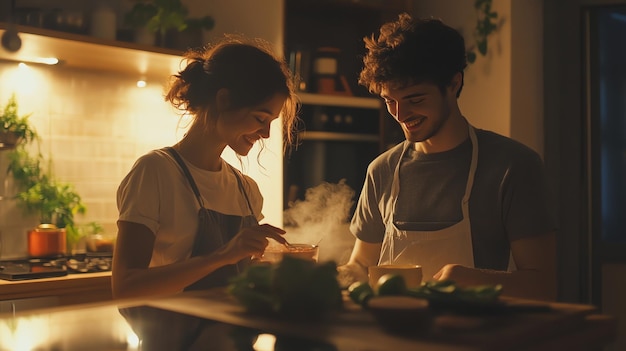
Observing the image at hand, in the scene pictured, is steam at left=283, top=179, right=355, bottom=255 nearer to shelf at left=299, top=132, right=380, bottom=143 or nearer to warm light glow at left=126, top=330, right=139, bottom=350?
shelf at left=299, top=132, right=380, bottom=143

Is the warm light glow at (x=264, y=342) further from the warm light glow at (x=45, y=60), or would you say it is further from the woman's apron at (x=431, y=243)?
the warm light glow at (x=45, y=60)

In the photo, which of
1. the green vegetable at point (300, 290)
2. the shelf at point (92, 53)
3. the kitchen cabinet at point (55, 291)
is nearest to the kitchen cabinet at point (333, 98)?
the shelf at point (92, 53)

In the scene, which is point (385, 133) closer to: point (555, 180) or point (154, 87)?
point (555, 180)

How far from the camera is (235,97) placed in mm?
1702

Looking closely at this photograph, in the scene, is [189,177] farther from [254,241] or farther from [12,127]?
[12,127]

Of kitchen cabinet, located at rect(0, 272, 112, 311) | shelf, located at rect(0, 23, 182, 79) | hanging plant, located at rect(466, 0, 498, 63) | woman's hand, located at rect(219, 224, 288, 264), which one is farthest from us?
hanging plant, located at rect(466, 0, 498, 63)

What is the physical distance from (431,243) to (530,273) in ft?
0.86

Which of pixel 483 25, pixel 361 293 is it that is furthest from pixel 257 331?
pixel 483 25

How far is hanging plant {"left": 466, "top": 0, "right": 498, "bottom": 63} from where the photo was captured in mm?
3496

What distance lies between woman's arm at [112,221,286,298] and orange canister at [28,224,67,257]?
1.57 metres

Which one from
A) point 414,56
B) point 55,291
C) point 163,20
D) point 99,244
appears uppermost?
point 163,20

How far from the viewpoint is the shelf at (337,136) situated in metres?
3.40

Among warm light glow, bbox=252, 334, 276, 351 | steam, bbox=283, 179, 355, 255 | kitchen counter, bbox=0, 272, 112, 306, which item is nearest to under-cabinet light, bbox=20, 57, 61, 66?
kitchen counter, bbox=0, 272, 112, 306

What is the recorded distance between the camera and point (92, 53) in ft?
9.46
